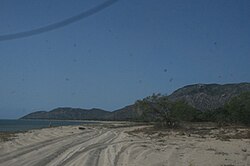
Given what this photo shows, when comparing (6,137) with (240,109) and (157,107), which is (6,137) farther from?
(240,109)

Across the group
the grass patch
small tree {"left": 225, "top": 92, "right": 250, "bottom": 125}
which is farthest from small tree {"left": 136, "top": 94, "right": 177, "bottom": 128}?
the grass patch

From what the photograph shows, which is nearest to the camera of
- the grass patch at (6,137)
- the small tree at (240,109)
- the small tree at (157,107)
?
the grass patch at (6,137)

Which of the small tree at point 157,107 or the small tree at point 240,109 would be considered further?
the small tree at point 240,109

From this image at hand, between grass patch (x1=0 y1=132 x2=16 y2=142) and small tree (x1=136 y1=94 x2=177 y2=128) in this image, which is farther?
small tree (x1=136 y1=94 x2=177 y2=128)

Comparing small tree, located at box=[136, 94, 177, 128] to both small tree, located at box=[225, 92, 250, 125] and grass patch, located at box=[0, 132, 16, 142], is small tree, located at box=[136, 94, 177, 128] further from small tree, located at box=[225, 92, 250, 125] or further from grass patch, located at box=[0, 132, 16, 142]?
grass patch, located at box=[0, 132, 16, 142]

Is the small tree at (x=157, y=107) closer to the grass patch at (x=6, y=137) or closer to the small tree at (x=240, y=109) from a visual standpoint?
the small tree at (x=240, y=109)

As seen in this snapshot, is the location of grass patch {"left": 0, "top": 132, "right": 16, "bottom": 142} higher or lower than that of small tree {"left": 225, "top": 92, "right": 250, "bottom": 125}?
lower

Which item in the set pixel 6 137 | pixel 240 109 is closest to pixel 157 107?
pixel 240 109

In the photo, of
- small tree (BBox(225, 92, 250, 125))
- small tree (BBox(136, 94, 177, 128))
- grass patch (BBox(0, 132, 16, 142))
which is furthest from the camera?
small tree (BBox(225, 92, 250, 125))

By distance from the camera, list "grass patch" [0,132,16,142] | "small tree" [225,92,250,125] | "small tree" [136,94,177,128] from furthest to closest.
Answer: "small tree" [225,92,250,125]
"small tree" [136,94,177,128]
"grass patch" [0,132,16,142]

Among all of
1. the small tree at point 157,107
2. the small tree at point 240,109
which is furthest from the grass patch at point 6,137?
the small tree at point 240,109

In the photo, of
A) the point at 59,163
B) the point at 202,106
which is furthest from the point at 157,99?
the point at 202,106

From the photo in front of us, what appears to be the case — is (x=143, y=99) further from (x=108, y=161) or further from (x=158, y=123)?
(x=108, y=161)

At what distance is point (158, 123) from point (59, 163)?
58.9 meters
